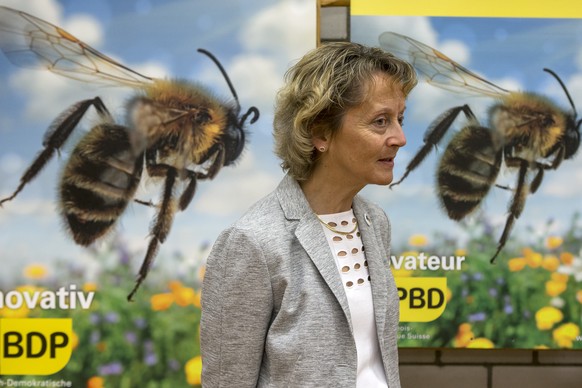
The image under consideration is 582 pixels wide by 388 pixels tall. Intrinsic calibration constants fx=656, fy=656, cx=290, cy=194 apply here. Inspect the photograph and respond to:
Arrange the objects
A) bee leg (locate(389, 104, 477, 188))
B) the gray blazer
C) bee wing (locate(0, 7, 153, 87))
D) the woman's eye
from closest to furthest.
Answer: the gray blazer < the woman's eye < bee wing (locate(0, 7, 153, 87)) < bee leg (locate(389, 104, 477, 188))

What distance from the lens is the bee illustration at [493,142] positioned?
2178 mm

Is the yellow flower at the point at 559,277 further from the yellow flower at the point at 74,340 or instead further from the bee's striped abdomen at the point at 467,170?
the yellow flower at the point at 74,340

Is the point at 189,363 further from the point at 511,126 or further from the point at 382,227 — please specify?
the point at 511,126

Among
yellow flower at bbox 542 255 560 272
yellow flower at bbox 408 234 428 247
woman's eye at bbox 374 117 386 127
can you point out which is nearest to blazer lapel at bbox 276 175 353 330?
woman's eye at bbox 374 117 386 127

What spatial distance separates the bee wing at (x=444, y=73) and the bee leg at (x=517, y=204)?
27 centimetres

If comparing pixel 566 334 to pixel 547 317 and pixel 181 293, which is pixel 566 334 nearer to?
pixel 547 317

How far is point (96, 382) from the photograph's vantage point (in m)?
2.13

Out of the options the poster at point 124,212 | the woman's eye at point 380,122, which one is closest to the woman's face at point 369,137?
the woman's eye at point 380,122

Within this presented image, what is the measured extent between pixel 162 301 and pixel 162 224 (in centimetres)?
25

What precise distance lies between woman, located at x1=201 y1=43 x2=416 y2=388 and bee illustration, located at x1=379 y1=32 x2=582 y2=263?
1.02 m

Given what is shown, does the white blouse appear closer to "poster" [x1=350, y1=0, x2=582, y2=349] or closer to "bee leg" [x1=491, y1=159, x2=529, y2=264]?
"poster" [x1=350, y1=0, x2=582, y2=349]

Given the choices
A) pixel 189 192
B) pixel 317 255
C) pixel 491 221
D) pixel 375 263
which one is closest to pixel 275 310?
pixel 317 255

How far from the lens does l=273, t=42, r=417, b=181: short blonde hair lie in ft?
3.65

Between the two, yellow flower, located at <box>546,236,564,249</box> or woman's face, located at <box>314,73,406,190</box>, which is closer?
woman's face, located at <box>314,73,406,190</box>
